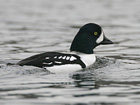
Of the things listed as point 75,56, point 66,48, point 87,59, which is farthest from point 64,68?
point 66,48

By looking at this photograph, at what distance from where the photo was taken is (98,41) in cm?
1182

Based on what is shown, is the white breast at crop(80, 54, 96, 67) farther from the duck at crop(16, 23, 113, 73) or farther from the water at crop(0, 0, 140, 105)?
the water at crop(0, 0, 140, 105)

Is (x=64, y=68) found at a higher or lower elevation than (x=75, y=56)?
lower

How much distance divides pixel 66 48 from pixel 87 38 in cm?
335

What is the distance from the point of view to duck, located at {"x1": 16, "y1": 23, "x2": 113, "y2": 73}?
10.6m

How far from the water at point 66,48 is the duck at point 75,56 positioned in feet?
0.57

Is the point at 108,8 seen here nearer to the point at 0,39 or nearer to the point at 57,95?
the point at 0,39

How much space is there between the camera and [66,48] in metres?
14.9

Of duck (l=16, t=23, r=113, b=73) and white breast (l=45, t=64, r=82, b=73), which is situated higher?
duck (l=16, t=23, r=113, b=73)

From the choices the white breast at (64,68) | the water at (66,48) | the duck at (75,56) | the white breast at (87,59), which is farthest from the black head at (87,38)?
the white breast at (64,68)

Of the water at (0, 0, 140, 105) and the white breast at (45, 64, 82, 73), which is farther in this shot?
the white breast at (45, 64, 82, 73)

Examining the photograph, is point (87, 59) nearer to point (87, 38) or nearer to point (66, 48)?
point (87, 38)

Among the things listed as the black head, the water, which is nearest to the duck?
Answer: the black head

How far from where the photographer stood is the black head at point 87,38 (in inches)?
450
